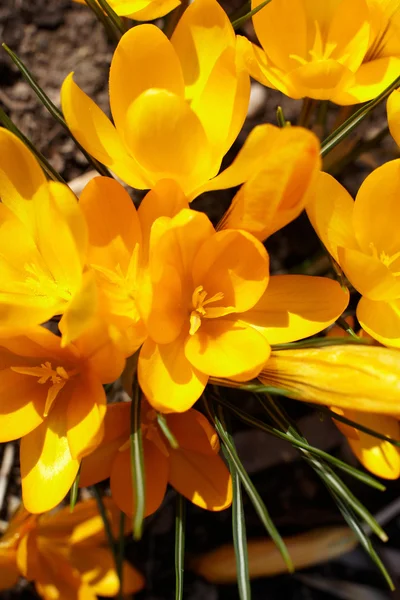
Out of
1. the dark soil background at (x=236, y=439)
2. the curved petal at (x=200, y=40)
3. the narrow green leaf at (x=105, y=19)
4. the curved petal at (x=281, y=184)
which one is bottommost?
the dark soil background at (x=236, y=439)

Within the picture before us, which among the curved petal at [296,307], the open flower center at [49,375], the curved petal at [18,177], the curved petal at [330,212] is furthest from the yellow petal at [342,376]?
the curved petal at [18,177]

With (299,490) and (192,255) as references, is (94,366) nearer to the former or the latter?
(192,255)

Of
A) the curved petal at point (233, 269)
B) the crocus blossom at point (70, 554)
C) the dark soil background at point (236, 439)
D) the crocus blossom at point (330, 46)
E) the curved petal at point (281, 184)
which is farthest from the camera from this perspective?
the dark soil background at point (236, 439)

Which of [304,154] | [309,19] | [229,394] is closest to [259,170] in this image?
[304,154]

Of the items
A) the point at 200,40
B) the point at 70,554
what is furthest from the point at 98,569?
the point at 200,40

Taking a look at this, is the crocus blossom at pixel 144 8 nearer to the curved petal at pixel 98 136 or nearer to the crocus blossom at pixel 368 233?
the curved petal at pixel 98 136

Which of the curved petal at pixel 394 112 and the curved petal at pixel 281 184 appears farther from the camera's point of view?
the curved petal at pixel 394 112
